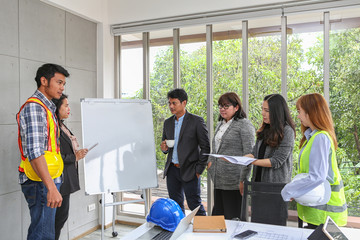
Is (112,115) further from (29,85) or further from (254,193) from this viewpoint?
(254,193)

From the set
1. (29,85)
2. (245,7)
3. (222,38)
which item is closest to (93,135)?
(29,85)

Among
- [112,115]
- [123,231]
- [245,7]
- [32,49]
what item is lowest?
[123,231]

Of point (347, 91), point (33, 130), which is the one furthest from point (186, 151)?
point (347, 91)

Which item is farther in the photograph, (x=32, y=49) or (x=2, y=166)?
(x=32, y=49)

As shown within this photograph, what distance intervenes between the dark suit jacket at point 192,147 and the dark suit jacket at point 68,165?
1003mm

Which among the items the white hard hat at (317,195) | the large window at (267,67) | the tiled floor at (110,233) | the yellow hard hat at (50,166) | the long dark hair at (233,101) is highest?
the large window at (267,67)

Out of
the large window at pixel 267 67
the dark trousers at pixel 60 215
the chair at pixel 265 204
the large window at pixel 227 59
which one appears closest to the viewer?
the chair at pixel 265 204

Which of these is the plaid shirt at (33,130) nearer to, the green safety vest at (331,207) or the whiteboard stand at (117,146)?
the whiteboard stand at (117,146)

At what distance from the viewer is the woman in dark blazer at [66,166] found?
2.52 metres

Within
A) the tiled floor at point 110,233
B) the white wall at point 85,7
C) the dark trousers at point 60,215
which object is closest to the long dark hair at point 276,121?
the dark trousers at point 60,215

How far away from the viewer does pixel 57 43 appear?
320cm

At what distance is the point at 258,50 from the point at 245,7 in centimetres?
47

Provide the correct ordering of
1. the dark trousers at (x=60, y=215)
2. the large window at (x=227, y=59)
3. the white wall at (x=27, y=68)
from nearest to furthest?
the dark trousers at (x=60, y=215)
the white wall at (x=27, y=68)
the large window at (x=227, y=59)

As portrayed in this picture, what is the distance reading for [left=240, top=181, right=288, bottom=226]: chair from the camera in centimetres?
185
